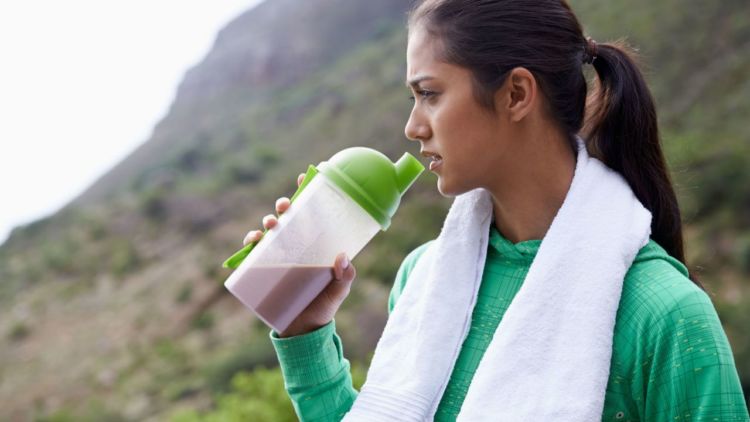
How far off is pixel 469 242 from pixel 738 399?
1.92ft

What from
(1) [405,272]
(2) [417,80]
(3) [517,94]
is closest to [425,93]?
(2) [417,80]

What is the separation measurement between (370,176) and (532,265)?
0.36 metres

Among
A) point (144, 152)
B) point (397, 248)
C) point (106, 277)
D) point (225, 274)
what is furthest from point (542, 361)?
point (144, 152)

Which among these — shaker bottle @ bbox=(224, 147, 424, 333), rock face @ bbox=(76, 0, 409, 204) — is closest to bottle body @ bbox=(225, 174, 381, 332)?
shaker bottle @ bbox=(224, 147, 424, 333)

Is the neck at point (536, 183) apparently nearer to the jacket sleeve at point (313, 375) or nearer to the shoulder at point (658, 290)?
the shoulder at point (658, 290)

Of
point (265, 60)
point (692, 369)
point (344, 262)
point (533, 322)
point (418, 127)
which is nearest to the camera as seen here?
point (692, 369)

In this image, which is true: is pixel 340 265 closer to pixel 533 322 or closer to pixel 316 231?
pixel 316 231

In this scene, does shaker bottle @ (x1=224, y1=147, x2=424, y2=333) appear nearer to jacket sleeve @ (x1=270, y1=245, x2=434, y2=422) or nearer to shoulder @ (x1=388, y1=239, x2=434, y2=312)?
jacket sleeve @ (x1=270, y1=245, x2=434, y2=422)

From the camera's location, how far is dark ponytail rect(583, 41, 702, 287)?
60.1 inches

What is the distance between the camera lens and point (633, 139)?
5.15 ft

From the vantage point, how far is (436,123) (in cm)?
146

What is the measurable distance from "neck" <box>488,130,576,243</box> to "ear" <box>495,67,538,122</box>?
56 millimetres

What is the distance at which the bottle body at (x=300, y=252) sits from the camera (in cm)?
154

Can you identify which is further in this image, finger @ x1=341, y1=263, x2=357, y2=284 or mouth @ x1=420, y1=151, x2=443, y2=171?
finger @ x1=341, y1=263, x2=357, y2=284
